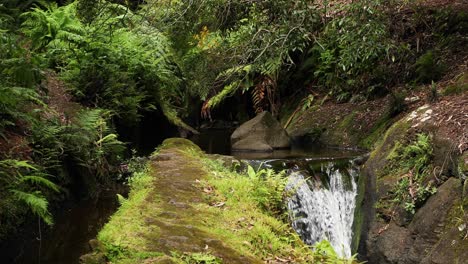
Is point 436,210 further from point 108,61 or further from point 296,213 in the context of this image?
point 108,61

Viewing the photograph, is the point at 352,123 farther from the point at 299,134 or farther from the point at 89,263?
the point at 89,263

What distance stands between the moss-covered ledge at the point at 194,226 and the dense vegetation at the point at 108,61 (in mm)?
805

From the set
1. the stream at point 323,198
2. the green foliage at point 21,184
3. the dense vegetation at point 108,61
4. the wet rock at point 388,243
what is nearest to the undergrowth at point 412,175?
the wet rock at point 388,243

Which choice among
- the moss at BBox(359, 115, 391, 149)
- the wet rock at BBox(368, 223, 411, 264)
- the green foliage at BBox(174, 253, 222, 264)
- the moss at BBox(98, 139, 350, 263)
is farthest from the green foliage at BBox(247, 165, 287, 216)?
the moss at BBox(359, 115, 391, 149)

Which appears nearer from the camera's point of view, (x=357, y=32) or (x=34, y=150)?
(x=34, y=150)

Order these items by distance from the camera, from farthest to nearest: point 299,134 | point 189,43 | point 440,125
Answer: point 189,43 → point 299,134 → point 440,125

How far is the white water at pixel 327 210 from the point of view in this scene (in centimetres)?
779

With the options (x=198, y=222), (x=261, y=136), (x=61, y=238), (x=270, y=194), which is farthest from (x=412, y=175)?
(x=261, y=136)

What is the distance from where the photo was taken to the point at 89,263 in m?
3.22

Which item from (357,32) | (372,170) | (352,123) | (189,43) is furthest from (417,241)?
(189,43)

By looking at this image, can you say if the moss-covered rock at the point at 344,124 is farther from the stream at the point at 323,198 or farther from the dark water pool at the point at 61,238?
the dark water pool at the point at 61,238

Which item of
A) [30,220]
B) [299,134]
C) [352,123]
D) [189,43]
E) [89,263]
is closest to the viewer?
[89,263]

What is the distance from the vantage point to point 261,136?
12.6m

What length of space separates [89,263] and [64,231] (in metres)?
1.93
